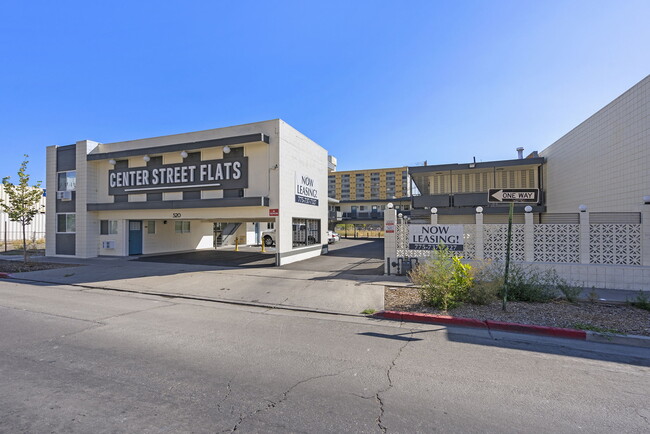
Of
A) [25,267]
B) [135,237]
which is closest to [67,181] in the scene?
[135,237]

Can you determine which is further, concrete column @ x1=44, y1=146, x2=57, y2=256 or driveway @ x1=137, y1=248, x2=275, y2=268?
concrete column @ x1=44, y1=146, x2=57, y2=256

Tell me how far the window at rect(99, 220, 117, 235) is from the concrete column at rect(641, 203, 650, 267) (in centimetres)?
2449

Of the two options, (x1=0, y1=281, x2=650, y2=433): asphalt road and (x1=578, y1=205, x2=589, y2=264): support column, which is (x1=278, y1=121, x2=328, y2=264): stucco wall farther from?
(x1=578, y1=205, x2=589, y2=264): support column

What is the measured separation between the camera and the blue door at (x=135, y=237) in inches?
752

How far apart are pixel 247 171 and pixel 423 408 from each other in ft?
44.6

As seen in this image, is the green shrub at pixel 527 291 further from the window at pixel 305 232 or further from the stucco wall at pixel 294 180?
the window at pixel 305 232

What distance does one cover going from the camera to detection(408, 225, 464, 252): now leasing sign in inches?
442

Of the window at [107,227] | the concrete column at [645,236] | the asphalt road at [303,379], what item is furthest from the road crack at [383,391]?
the window at [107,227]

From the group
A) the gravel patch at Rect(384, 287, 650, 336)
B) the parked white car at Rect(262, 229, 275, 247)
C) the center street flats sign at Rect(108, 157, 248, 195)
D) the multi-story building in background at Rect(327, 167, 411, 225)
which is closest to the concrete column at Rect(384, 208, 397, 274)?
the gravel patch at Rect(384, 287, 650, 336)

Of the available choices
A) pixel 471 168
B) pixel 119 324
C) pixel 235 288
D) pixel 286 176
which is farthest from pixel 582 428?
pixel 471 168

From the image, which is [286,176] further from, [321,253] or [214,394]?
[214,394]

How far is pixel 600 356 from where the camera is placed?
16.1 ft

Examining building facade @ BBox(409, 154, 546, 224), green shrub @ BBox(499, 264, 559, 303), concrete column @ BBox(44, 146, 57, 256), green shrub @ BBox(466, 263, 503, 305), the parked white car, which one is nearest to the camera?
green shrub @ BBox(466, 263, 503, 305)

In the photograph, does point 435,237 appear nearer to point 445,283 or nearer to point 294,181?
point 445,283
